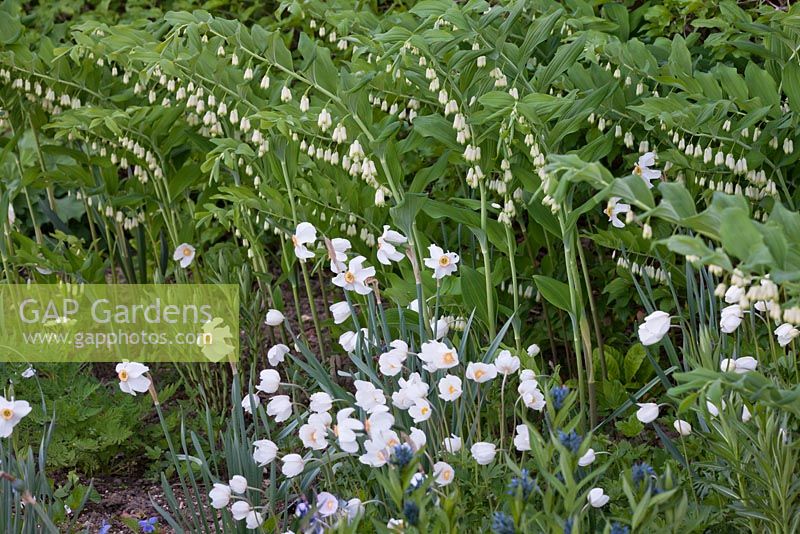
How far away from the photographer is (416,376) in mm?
2223

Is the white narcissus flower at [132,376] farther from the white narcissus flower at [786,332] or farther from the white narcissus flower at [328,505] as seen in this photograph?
the white narcissus flower at [786,332]

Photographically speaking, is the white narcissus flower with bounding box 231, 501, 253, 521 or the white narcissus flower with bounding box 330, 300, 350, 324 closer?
the white narcissus flower with bounding box 231, 501, 253, 521

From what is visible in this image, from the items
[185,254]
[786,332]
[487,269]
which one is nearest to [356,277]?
[487,269]

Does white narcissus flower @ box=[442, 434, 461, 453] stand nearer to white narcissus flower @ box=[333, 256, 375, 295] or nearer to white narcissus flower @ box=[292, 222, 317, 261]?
white narcissus flower @ box=[333, 256, 375, 295]

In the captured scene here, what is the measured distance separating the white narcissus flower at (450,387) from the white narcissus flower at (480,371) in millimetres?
49

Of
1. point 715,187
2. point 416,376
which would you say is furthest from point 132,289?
point 715,187

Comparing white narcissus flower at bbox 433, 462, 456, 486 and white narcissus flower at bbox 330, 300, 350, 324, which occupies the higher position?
white narcissus flower at bbox 330, 300, 350, 324

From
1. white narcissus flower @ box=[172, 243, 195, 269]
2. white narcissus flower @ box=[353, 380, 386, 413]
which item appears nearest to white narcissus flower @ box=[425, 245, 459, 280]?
white narcissus flower @ box=[353, 380, 386, 413]

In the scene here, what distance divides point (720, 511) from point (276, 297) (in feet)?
5.28

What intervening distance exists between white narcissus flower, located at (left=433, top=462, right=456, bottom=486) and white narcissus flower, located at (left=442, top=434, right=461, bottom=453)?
190 millimetres

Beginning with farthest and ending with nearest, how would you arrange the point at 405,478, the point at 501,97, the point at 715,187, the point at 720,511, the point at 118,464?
the point at 118,464 < the point at 715,187 < the point at 501,97 < the point at 720,511 < the point at 405,478

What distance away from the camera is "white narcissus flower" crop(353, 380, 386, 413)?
2184 mm

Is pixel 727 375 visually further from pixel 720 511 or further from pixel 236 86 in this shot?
pixel 236 86

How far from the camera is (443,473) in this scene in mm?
2025
